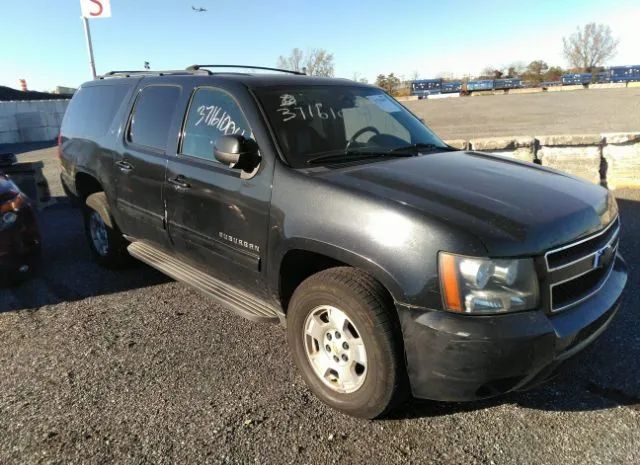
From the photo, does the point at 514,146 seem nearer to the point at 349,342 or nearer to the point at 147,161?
the point at 147,161

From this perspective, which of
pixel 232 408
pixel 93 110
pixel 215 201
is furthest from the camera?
pixel 93 110

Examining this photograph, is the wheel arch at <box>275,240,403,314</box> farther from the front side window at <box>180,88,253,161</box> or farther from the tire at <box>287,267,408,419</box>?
the front side window at <box>180,88,253,161</box>

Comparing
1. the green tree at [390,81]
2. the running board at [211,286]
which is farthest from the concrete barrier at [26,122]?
the green tree at [390,81]

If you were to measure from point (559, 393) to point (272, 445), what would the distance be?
170 centimetres

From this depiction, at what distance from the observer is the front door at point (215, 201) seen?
3119 mm

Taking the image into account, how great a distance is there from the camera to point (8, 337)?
380 cm

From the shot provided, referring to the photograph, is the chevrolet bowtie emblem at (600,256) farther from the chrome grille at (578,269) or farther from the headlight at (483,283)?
the headlight at (483,283)

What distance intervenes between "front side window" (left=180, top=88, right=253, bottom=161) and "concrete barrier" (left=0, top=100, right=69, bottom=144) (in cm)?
1815

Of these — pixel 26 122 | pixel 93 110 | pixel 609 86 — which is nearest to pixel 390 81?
pixel 609 86

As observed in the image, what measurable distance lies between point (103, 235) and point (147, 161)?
1.54 m

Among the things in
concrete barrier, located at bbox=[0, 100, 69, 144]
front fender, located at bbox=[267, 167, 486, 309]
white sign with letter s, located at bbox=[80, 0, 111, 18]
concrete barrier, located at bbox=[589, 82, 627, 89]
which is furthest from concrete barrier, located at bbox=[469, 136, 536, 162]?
concrete barrier, located at bbox=[589, 82, 627, 89]

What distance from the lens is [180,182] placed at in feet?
12.0

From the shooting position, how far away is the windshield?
10.6ft

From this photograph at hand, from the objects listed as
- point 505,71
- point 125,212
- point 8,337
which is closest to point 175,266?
point 125,212
